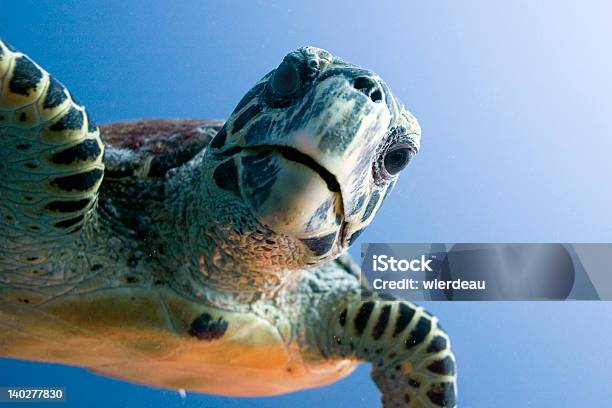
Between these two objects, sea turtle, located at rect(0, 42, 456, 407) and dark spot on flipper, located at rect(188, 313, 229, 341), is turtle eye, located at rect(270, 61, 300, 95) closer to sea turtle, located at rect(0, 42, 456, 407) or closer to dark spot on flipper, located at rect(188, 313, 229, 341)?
sea turtle, located at rect(0, 42, 456, 407)

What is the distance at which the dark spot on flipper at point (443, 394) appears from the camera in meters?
1.97

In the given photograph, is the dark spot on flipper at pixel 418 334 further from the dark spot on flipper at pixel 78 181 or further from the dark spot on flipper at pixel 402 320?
the dark spot on flipper at pixel 78 181

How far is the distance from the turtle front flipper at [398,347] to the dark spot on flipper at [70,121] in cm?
115

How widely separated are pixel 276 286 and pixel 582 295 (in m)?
1.89

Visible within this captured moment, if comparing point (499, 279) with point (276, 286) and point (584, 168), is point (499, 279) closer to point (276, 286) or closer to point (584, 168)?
point (276, 286)

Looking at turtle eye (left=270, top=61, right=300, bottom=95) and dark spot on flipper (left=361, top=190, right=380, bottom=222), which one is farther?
dark spot on flipper (left=361, top=190, right=380, bottom=222)

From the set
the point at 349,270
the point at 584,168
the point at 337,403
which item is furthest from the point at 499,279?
the point at 337,403

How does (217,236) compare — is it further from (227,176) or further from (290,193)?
(290,193)

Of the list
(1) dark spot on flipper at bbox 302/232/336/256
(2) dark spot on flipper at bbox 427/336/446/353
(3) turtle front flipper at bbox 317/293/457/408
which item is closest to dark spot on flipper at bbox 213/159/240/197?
(1) dark spot on flipper at bbox 302/232/336/256

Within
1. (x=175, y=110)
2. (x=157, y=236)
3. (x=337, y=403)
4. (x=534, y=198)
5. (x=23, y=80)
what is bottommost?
(x=337, y=403)

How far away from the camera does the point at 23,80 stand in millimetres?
1291

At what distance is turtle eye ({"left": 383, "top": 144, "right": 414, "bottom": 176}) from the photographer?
1423mm

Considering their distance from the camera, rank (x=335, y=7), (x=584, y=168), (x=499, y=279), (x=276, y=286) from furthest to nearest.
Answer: (x=335, y=7) → (x=584, y=168) → (x=499, y=279) → (x=276, y=286)

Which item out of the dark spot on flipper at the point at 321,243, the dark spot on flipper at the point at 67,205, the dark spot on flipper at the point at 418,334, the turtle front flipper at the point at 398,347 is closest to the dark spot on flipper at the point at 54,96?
the dark spot on flipper at the point at 67,205
